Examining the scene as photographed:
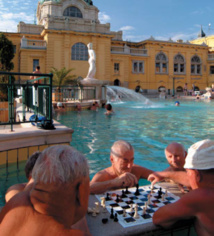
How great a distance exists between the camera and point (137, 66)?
129 ft

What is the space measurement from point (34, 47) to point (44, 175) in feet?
109

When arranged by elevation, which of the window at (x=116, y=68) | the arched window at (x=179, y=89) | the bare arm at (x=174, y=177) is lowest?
the bare arm at (x=174, y=177)

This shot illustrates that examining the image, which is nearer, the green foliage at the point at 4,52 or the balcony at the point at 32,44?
the green foliage at the point at 4,52

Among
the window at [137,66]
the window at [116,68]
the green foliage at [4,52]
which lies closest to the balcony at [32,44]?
the green foliage at [4,52]

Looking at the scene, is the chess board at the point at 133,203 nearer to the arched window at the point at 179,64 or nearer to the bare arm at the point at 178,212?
the bare arm at the point at 178,212

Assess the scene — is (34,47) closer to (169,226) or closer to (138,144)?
(138,144)

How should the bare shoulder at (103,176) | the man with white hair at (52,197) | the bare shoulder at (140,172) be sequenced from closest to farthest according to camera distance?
the man with white hair at (52,197), the bare shoulder at (103,176), the bare shoulder at (140,172)

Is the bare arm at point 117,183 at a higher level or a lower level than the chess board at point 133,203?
higher

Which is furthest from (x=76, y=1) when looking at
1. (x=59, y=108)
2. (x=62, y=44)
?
(x=59, y=108)

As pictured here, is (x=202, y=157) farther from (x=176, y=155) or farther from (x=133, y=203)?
(x=176, y=155)

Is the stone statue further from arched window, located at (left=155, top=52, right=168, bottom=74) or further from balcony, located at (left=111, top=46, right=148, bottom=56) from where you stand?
arched window, located at (left=155, top=52, right=168, bottom=74)

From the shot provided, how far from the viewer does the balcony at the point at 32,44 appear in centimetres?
3200

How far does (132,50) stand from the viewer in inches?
1540

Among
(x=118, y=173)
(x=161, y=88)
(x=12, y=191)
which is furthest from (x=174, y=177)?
(x=161, y=88)
